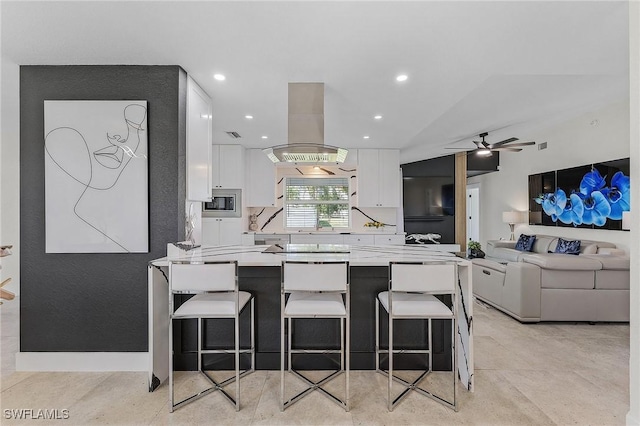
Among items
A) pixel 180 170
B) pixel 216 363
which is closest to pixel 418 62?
pixel 180 170

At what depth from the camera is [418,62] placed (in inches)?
100

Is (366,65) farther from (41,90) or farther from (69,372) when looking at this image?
(69,372)

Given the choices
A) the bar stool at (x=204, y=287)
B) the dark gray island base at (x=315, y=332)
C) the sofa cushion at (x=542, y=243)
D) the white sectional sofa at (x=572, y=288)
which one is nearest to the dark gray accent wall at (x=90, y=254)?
the dark gray island base at (x=315, y=332)

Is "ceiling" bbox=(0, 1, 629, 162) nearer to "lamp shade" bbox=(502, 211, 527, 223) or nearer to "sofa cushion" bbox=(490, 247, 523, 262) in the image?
"sofa cushion" bbox=(490, 247, 523, 262)

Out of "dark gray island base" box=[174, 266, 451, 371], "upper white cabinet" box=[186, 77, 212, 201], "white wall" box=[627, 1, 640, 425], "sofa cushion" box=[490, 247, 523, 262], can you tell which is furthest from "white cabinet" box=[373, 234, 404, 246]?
A: "white wall" box=[627, 1, 640, 425]

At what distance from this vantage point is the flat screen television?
749 centimetres

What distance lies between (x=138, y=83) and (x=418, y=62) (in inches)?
92.7

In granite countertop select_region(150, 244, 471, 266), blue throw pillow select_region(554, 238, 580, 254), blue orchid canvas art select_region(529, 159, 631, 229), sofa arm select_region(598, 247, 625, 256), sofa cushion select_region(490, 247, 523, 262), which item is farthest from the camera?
sofa cushion select_region(490, 247, 523, 262)

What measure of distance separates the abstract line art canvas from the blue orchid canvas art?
226 inches

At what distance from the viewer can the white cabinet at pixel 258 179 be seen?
5.84 metres

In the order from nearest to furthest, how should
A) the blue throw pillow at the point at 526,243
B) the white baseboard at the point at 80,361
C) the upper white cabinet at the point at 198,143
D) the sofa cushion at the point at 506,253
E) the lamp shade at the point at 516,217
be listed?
the white baseboard at the point at 80,361, the upper white cabinet at the point at 198,143, the sofa cushion at the point at 506,253, the blue throw pillow at the point at 526,243, the lamp shade at the point at 516,217

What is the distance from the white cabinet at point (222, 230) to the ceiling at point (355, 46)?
2.38 metres

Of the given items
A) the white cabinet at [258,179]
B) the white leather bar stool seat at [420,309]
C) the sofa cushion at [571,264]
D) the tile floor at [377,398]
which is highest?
the white cabinet at [258,179]

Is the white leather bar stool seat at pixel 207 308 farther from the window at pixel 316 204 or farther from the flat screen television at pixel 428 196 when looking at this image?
the flat screen television at pixel 428 196
